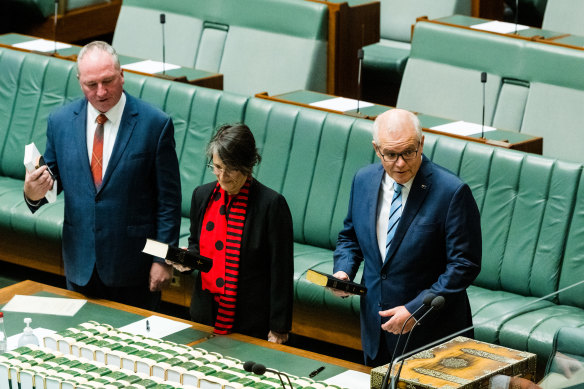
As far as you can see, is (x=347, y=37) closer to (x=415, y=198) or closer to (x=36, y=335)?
(x=415, y=198)

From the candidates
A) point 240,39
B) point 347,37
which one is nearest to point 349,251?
point 347,37

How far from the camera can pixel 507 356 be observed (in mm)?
2924

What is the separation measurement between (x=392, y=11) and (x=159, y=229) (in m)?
4.04

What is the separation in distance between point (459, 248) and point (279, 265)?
0.63m

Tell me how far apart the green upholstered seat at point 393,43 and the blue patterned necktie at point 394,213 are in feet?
11.6

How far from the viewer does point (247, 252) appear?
3.57 m

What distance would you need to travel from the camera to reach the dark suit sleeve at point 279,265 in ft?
11.7

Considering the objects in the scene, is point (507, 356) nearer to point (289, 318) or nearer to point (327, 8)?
point (289, 318)

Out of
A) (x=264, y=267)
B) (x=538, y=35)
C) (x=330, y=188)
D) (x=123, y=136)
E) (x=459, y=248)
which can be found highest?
(x=538, y=35)

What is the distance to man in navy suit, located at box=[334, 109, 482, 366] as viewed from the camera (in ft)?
10.7

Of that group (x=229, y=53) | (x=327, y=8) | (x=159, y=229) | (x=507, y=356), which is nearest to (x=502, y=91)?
(x=327, y=8)

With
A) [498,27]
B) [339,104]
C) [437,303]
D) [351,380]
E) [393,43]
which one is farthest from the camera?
[393,43]

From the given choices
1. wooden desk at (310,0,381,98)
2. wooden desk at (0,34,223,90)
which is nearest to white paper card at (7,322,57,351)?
wooden desk at (0,34,223,90)

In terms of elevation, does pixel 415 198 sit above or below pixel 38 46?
above
